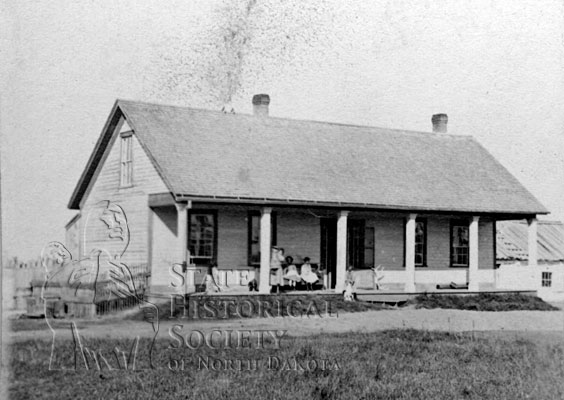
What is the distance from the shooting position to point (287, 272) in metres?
24.0

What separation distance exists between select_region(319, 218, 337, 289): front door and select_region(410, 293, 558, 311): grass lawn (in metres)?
3.09

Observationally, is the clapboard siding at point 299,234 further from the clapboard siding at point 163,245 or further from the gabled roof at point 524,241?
the gabled roof at point 524,241

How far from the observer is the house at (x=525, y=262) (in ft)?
99.3

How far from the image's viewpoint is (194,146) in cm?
2345

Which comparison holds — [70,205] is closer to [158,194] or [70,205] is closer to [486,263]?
[158,194]

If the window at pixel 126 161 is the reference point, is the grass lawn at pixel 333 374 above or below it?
below

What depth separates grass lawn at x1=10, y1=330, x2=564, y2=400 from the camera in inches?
441

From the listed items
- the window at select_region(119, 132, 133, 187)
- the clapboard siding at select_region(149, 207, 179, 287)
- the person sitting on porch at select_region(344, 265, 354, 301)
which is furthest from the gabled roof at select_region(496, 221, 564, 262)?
the window at select_region(119, 132, 133, 187)

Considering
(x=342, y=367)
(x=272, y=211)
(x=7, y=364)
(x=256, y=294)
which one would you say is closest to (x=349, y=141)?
(x=272, y=211)

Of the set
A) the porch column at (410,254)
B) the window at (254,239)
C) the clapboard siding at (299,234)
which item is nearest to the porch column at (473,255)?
the porch column at (410,254)

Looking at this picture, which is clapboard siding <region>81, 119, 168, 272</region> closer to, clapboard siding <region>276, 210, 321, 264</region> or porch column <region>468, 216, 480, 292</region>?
clapboard siding <region>276, 210, 321, 264</region>

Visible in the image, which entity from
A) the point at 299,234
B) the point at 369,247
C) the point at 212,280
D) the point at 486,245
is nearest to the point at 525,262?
the point at 486,245

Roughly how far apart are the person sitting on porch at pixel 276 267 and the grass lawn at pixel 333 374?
748 cm

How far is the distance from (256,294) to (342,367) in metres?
8.33
